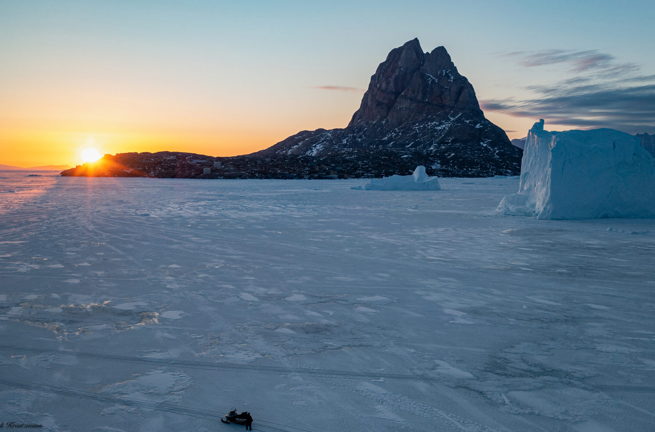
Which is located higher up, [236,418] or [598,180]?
[598,180]

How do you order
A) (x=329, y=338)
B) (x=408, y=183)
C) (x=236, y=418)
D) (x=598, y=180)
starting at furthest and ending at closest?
(x=408, y=183)
(x=598, y=180)
(x=329, y=338)
(x=236, y=418)

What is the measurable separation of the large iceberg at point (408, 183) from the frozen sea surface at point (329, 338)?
98.0ft

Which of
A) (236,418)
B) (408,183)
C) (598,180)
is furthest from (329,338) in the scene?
(408,183)

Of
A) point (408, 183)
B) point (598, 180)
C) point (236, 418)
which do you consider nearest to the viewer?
point (236, 418)

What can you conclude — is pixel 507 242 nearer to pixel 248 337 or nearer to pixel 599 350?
pixel 599 350

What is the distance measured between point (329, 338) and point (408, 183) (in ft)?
120

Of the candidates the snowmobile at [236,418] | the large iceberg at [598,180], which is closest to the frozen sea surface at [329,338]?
the snowmobile at [236,418]

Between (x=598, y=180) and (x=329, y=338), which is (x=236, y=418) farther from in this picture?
(x=598, y=180)

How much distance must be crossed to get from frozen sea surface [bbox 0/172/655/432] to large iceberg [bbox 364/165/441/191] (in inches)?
1176

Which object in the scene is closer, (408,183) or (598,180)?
(598,180)

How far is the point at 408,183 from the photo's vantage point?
3972 cm

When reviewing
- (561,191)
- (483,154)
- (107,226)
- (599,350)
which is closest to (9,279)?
(107,226)

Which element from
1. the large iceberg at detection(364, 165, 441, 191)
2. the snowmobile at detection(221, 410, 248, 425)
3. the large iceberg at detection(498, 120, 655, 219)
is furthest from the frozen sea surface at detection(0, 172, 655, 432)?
the large iceberg at detection(364, 165, 441, 191)

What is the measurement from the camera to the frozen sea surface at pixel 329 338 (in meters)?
3.01
